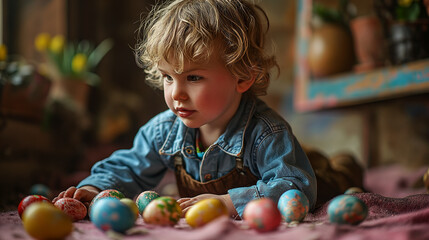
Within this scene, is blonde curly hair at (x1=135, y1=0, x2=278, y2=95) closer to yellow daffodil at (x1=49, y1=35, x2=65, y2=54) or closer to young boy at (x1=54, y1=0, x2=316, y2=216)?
young boy at (x1=54, y1=0, x2=316, y2=216)

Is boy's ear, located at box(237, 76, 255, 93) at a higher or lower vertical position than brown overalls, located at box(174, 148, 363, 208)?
higher

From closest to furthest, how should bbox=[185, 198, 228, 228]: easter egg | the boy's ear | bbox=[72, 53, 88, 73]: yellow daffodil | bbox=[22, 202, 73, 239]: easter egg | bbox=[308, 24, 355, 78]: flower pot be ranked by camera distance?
bbox=[22, 202, 73, 239]: easter egg, bbox=[185, 198, 228, 228]: easter egg, the boy's ear, bbox=[308, 24, 355, 78]: flower pot, bbox=[72, 53, 88, 73]: yellow daffodil

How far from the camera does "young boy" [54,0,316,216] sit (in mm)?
1078

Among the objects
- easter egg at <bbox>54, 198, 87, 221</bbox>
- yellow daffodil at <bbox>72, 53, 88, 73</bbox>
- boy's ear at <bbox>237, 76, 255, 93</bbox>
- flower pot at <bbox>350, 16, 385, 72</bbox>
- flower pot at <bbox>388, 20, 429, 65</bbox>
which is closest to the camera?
easter egg at <bbox>54, 198, 87, 221</bbox>

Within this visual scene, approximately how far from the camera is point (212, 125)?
4.10 ft

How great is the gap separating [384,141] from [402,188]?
2.13ft

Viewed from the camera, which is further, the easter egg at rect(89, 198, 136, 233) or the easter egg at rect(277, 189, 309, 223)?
the easter egg at rect(277, 189, 309, 223)

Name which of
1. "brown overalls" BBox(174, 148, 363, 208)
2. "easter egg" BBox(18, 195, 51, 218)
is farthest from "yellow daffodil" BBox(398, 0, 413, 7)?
"easter egg" BBox(18, 195, 51, 218)

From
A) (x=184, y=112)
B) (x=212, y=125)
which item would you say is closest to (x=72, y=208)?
(x=184, y=112)

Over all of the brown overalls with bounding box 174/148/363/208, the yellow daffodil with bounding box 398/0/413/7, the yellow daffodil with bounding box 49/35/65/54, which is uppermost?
the yellow daffodil with bounding box 398/0/413/7

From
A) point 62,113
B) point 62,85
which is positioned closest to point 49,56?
point 62,85

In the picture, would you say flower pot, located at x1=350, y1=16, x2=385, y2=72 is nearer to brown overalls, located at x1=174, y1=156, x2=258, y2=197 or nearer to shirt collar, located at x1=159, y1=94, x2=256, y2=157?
shirt collar, located at x1=159, y1=94, x2=256, y2=157

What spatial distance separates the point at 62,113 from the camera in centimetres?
220

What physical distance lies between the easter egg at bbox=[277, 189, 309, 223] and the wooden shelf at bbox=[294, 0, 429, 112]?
3.85 feet
